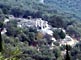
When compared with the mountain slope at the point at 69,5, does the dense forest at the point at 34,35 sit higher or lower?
higher

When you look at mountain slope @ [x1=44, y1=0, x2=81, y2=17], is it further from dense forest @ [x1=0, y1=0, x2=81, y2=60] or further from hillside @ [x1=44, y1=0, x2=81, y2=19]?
dense forest @ [x1=0, y1=0, x2=81, y2=60]

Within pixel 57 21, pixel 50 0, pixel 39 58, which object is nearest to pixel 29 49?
pixel 39 58

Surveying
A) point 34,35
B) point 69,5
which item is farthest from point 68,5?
point 34,35

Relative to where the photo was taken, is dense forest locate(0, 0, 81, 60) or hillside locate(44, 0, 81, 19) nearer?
dense forest locate(0, 0, 81, 60)

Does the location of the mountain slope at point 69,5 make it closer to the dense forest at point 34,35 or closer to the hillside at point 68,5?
the hillside at point 68,5

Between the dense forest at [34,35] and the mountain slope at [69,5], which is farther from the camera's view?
the mountain slope at [69,5]

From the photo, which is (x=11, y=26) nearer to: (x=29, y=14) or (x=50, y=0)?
(x=29, y=14)

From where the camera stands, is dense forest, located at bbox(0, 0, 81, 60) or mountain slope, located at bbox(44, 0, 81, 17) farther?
mountain slope, located at bbox(44, 0, 81, 17)

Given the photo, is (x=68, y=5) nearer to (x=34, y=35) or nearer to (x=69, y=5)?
(x=69, y=5)

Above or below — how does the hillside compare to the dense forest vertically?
below

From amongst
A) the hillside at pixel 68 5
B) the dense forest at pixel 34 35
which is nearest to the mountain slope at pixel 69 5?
the hillside at pixel 68 5

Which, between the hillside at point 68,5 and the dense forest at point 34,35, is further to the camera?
the hillside at point 68,5

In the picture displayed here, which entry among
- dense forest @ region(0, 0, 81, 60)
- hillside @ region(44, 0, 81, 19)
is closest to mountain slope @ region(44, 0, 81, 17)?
hillside @ region(44, 0, 81, 19)
